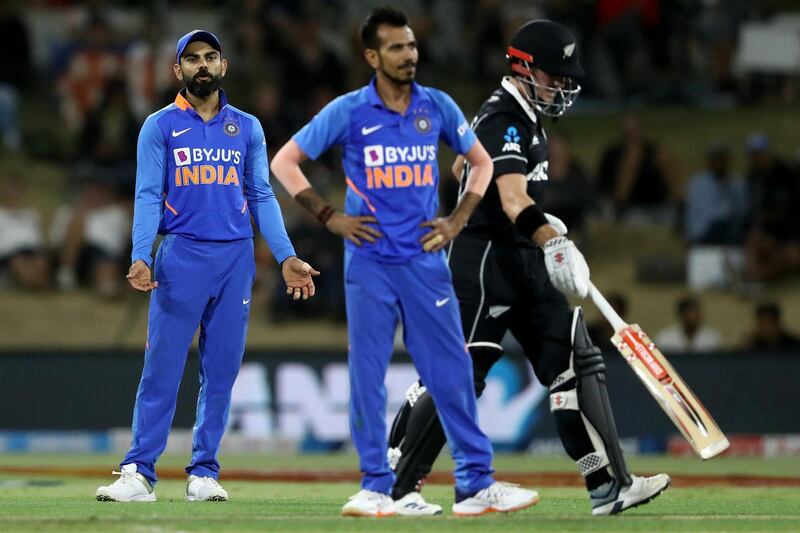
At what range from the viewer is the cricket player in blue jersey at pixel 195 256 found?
8.54 m

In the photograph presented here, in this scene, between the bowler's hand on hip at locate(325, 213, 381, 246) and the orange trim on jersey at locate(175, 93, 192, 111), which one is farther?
the orange trim on jersey at locate(175, 93, 192, 111)

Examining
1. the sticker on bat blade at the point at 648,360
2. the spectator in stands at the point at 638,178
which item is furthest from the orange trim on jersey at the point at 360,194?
the spectator in stands at the point at 638,178

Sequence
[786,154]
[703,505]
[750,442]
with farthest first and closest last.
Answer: [786,154] → [750,442] → [703,505]

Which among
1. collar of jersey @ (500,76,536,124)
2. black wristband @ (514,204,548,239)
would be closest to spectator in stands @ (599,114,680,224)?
collar of jersey @ (500,76,536,124)

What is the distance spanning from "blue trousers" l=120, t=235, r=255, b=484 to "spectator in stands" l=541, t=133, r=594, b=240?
9075 millimetres

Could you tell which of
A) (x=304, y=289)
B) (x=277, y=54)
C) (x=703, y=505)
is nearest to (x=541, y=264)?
(x=304, y=289)

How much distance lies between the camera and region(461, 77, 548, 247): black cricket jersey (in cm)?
788

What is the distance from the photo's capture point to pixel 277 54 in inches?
808

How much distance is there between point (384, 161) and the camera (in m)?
7.33

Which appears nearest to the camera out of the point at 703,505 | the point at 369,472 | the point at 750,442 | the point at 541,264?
the point at 369,472

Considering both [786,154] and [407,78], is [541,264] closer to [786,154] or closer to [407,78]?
[407,78]

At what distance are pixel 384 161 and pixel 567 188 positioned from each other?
34.9 ft

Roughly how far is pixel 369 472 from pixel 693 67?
51.9ft

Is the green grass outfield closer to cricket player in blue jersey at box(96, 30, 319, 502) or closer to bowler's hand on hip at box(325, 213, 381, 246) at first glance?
cricket player in blue jersey at box(96, 30, 319, 502)
